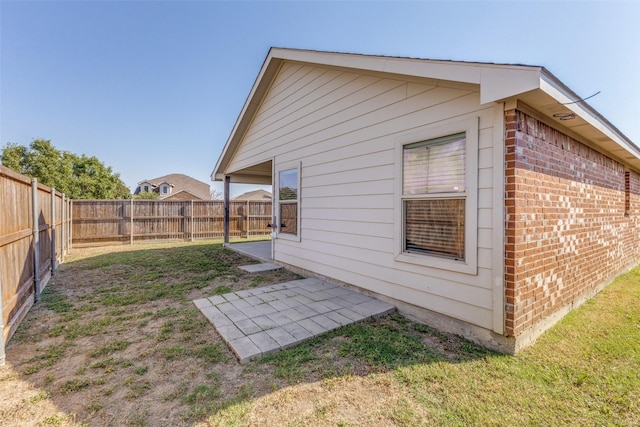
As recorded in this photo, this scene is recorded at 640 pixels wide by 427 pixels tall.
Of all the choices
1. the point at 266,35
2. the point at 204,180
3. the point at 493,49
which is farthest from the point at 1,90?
the point at 204,180

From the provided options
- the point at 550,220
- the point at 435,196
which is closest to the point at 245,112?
the point at 435,196

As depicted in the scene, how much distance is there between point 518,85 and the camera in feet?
7.63

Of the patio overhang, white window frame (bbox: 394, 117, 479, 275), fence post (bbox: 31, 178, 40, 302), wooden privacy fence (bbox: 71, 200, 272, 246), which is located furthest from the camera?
wooden privacy fence (bbox: 71, 200, 272, 246)

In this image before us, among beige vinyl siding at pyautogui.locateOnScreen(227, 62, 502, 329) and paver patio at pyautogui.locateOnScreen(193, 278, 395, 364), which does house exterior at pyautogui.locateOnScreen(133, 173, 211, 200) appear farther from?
paver patio at pyautogui.locateOnScreen(193, 278, 395, 364)

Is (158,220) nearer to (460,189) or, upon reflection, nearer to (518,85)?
(460,189)

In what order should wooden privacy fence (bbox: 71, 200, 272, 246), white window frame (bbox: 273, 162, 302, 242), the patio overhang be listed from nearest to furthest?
white window frame (bbox: 273, 162, 302, 242) → the patio overhang → wooden privacy fence (bbox: 71, 200, 272, 246)

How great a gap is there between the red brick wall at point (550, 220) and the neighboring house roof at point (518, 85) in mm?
157

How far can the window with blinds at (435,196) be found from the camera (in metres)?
3.01

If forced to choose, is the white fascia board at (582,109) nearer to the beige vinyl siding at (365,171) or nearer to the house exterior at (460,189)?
the house exterior at (460,189)

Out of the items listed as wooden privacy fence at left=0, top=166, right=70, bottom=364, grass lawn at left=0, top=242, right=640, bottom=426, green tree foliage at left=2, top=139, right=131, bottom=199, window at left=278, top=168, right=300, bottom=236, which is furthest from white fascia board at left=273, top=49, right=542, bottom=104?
green tree foliage at left=2, top=139, right=131, bottom=199

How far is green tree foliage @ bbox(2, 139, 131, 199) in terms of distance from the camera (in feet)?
71.1

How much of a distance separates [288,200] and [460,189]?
405 centimetres

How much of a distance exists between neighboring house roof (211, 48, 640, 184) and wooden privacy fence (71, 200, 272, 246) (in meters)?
7.71

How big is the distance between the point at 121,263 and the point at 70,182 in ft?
74.8
